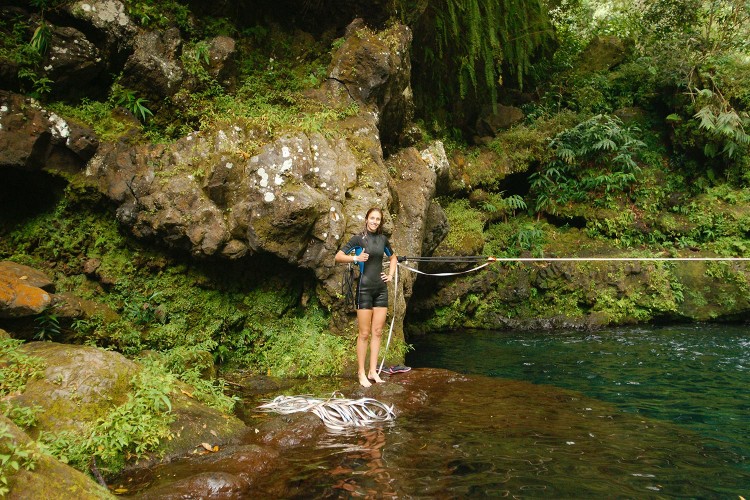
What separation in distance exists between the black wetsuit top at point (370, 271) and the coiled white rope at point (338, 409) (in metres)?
1.29

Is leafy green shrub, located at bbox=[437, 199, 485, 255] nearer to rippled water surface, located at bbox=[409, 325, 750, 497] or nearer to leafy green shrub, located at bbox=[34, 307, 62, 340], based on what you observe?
rippled water surface, located at bbox=[409, 325, 750, 497]

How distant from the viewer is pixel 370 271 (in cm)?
666

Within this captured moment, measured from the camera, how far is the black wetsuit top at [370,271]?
21.7 feet

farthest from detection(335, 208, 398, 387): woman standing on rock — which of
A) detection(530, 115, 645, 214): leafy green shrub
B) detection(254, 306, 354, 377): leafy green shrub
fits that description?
detection(530, 115, 645, 214): leafy green shrub

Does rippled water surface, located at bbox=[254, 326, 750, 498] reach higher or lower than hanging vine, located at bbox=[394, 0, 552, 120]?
lower

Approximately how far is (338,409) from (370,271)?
185cm

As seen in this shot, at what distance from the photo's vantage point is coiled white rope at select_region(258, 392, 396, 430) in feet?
18.2

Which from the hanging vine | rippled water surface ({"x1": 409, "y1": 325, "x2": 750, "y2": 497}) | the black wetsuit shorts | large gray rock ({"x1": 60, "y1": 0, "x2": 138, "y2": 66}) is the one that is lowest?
rippled water surface ({"x1": 409, "y1": 325, "x2": 750, "y2": 497})

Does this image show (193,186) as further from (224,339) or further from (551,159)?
(551,159)

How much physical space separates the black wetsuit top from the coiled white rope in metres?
1.29

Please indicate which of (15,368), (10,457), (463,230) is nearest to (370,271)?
(15,368)

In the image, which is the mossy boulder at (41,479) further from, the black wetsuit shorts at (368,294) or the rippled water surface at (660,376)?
the black wetsuit shorts at (368,294)

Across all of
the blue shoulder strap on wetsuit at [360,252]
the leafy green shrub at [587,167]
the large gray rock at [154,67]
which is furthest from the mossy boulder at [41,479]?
the leafy green shrub at [587,167]

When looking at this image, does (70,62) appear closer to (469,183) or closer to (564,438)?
(564,438)
